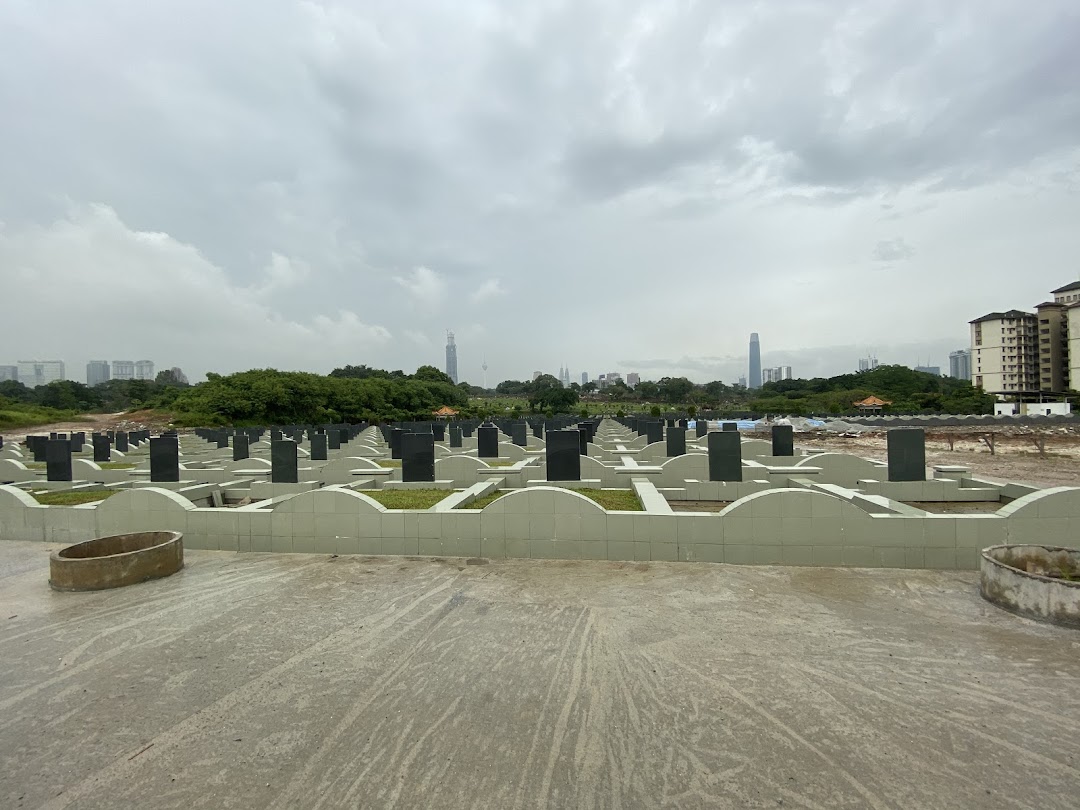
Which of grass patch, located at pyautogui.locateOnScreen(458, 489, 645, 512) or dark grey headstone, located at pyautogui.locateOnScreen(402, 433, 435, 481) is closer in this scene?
grass patch, located at pyautogui.locateOnScreen(458, 489, 645, 512)

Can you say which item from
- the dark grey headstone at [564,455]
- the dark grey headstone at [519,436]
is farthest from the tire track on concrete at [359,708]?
the dark grey headstone at [519,436]

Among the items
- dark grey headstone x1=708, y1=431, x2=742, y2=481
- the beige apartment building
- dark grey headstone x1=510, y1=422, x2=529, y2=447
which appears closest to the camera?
dark grey headstone x1=708, y1=431, x2=742, y2=481

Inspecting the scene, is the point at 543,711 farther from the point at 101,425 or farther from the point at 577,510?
the point at 101,425

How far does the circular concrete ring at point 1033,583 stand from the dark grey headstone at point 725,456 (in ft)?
17.7

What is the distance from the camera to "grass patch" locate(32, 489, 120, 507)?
12219 mm

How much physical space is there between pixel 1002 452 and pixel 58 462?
3643cm

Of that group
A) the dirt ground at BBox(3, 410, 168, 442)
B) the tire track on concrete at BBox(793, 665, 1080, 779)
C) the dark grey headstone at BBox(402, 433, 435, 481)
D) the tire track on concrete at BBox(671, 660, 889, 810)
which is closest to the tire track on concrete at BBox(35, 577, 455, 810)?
the tire track on concrete at BBox(671, 660, 889, 810)

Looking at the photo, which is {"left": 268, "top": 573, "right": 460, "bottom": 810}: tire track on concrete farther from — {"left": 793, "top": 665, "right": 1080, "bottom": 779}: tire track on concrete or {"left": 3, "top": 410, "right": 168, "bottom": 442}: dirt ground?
{"left": 3, "top": 410, "right": 168, "bottom": 442}: dirt ground

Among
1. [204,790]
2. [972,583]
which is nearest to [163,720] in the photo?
[204,790]

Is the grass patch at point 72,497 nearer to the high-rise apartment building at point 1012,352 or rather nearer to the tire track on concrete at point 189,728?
the tire track on concrete at point 189,728

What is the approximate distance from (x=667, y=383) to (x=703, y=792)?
95499 mm

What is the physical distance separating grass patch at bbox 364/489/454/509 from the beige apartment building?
308ft

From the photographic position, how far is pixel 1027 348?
3366 inches

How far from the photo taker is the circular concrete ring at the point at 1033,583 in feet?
19.6
